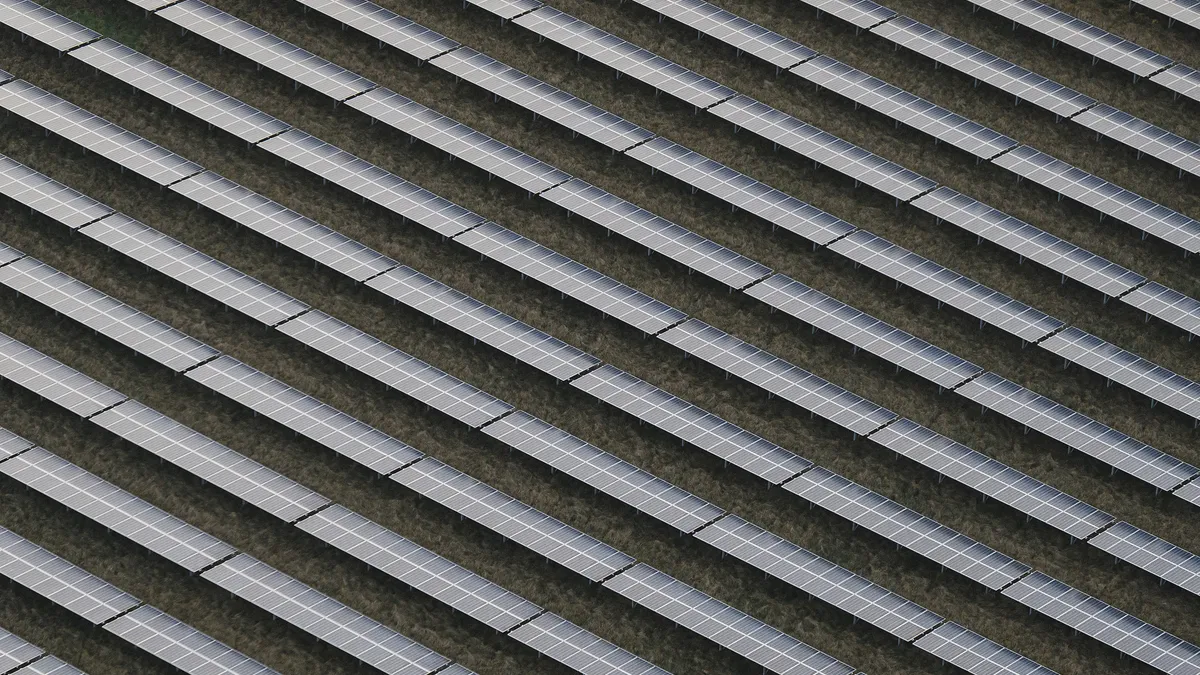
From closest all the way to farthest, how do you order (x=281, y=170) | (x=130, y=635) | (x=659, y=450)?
1. (x=130, y=635)
2. (x=659, y=450)
3. (x=281, y=170)

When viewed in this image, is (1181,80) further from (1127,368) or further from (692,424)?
(692,424)

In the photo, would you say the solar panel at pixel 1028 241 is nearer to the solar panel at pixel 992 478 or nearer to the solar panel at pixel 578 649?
the solar panel at pixel 992 478

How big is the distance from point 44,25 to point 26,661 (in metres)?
31.2

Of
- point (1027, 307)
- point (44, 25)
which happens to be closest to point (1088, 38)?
point (1027, 307)

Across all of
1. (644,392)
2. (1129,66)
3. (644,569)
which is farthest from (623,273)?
(1129,66)

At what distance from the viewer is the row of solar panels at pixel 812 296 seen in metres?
93.6

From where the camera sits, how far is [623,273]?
98.8 metres

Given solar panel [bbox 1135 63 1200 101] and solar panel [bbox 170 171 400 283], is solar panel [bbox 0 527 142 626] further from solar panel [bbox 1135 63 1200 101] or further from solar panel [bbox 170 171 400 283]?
solar panel [bbox 1135 63 1200 101]

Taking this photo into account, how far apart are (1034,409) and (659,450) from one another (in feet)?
46.6

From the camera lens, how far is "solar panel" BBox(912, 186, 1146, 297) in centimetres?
9794

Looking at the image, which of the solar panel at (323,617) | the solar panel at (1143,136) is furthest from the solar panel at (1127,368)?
the solar panel at (323,617)

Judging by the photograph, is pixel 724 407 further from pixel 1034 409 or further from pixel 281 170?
pixel 281 170

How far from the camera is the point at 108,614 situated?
289 feet

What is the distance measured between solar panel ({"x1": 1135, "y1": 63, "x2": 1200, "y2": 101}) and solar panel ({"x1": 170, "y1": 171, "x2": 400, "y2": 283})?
1284 inches
